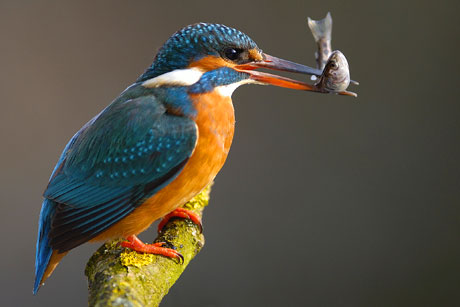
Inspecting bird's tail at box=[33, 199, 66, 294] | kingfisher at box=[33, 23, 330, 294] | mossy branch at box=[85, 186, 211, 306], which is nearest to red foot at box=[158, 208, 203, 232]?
mossy branch at box=[85, 186, 211, 306]

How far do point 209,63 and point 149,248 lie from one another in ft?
1.85

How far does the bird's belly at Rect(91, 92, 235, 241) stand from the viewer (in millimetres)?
1614

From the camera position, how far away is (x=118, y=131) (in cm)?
162

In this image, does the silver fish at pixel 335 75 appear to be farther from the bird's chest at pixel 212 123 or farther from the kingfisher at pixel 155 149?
the bird's chest at pixel 212 123

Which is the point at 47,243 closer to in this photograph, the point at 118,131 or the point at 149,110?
the point at 118,131

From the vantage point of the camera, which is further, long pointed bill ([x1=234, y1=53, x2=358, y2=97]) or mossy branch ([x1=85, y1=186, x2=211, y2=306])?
long pointed bill ([x1=234, y1=53, x2=358, y2=97])

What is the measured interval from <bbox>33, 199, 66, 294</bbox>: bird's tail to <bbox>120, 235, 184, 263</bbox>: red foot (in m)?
0.22

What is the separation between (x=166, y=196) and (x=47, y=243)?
0.38m

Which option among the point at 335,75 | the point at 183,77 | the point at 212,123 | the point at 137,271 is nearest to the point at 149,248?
the point at 137,271

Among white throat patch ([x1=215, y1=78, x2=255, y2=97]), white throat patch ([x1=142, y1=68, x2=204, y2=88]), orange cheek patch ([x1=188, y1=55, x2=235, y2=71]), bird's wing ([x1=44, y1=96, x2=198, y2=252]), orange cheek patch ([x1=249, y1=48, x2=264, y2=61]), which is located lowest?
bird's wing ([x1=44, y1=96, x2=198, y2=252])

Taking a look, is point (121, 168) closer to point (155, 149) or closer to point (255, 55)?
point (155, 149)

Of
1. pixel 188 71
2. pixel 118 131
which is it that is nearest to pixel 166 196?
pixel 118 131

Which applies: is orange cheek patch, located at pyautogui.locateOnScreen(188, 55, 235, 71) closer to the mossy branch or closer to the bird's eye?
the bird's eye

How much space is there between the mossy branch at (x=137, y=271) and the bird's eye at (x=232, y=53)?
1.88 feet
